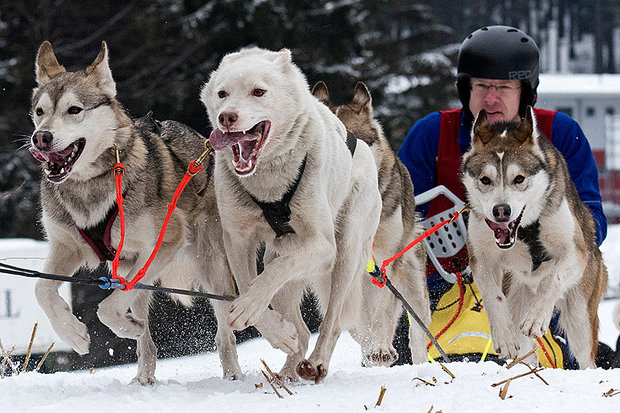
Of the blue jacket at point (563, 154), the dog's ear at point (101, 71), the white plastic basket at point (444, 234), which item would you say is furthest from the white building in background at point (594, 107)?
the dog's ear at point (101, 71)

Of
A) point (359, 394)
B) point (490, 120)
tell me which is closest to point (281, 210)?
point (359, 394)

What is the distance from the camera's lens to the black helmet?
4.36 metres

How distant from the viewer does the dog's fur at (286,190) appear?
3.01 meters

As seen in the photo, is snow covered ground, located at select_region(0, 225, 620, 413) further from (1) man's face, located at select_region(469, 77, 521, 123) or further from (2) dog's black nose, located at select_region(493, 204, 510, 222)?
(1) man's face, located at select_region(469, 77, 521, 123)

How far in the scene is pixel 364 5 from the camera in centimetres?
1856

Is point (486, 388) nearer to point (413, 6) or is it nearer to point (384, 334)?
point (384, 334)

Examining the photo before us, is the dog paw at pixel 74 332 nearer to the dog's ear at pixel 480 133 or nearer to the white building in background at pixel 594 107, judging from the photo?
the dog's ear at pixel 480 133

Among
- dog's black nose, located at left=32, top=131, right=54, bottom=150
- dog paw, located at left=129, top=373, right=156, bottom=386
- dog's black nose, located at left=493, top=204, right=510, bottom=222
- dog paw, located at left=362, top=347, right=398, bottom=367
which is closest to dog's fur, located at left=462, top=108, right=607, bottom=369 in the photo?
dog's black nose, located at left=493, top=204, right=510, bottom=222

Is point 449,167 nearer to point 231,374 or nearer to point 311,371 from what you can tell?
point 231,374

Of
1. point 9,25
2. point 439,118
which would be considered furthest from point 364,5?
point 439,118

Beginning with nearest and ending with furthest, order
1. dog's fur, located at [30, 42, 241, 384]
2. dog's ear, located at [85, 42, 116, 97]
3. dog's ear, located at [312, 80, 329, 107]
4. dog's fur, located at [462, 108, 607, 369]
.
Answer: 1. dog's fur, located at [30, 42, 241, 384]
2. dog's ear, located at [85, 42, 116, 97]
3. dog's fur, located at [462, 108, 607, 369]
4. dog's ear, located at [312, 80, 329, 107]

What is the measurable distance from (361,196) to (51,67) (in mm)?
1387

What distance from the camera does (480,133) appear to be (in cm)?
400

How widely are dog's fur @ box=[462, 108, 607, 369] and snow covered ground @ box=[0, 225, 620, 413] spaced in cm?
54
